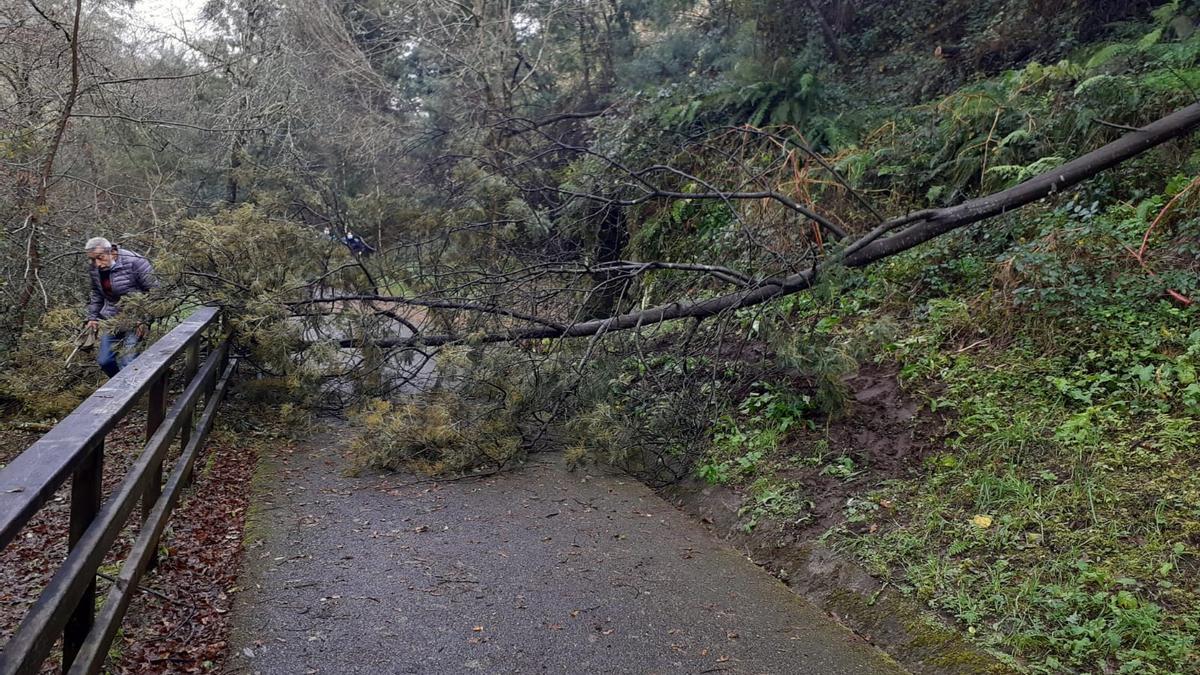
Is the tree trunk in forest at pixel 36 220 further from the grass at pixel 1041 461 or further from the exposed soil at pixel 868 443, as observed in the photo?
the exposed soil at pixel 868 443

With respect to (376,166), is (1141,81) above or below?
above

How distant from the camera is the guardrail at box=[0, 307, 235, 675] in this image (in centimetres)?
207

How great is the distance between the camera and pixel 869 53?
12.7m

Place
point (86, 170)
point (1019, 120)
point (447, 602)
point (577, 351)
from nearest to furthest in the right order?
point (447, 602)
point (577, 351)
point (1019, 120)
point (86, 170)

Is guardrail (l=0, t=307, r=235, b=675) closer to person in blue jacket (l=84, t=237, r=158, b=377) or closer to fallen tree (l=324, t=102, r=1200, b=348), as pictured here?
person in blue jacket (l=84, t=237, r=158, b=377)

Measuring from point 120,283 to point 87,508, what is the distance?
5404mm

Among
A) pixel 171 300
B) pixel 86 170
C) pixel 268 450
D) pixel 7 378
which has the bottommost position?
pixel 268 450

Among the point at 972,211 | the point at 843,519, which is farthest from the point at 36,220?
the point at 972,211

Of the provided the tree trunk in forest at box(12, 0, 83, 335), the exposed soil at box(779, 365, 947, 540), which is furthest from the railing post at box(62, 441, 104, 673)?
the tree trunk in forest at box(12, 0, 83, 335)

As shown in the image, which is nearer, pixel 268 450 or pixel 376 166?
pixel 268 450

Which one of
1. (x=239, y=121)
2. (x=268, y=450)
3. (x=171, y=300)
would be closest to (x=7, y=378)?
(x=171, y=300)

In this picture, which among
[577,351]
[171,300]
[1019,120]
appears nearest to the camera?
[171,300]

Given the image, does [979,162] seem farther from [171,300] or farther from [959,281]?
[171,300]

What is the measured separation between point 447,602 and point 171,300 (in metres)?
4.38
